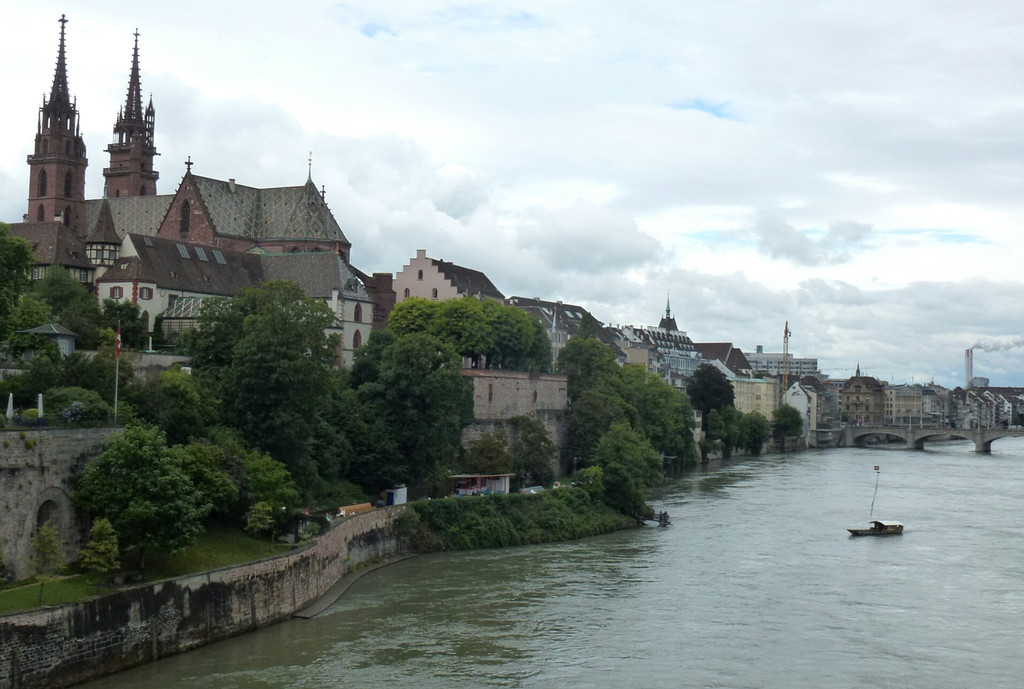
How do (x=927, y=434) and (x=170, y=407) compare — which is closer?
(x=170, y=407)

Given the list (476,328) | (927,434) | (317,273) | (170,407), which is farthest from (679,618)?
(927,434)

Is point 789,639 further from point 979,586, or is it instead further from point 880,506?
point 880,506

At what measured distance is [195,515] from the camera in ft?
125

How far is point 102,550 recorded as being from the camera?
3575 cm

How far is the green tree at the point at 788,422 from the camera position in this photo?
6112 inches

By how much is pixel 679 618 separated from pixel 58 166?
7839 cm

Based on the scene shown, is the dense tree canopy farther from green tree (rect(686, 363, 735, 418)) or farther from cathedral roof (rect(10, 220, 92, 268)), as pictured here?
green tree (rect(686, 363, 735, 418))

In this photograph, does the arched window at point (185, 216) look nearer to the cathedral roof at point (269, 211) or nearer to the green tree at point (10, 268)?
the cathedral roof at point (269, 211)

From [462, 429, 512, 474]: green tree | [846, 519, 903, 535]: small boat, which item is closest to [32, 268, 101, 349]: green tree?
[462, 429, 512, 474]: green tree

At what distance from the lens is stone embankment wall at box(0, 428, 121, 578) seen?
35375 millimetres

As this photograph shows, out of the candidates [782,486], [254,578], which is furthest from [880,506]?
[254,578]

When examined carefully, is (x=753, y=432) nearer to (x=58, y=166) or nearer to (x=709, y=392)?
(x=709, y=392)

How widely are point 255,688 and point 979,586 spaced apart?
98.5ft

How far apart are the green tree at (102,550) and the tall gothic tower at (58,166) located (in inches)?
2881
